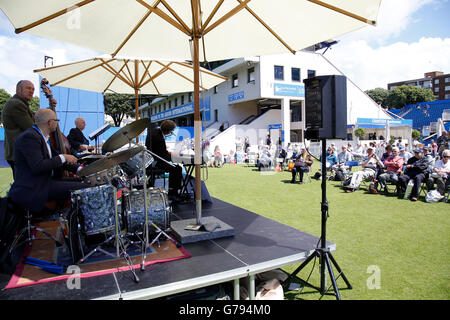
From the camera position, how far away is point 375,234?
497 cm

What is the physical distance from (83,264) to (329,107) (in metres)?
3.17

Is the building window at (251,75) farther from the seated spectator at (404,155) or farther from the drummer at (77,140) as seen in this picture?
the drummer at (77,140)

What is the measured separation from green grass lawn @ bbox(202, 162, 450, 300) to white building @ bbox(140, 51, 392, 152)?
1625 centimetres

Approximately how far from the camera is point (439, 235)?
4.93m

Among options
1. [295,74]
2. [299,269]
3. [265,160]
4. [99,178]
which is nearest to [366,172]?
[265,160]

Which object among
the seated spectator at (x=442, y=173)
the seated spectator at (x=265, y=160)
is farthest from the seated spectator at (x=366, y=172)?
the seated spectator at (x=265, y=160)

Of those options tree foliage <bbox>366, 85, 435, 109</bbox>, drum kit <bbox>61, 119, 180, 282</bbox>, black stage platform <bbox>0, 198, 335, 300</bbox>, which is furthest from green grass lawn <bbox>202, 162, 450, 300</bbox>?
tree foliage <bbox>366, 85, 435, 109</bbox>

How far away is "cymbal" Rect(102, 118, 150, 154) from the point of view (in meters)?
3.12

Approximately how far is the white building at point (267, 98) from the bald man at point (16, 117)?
20729mm

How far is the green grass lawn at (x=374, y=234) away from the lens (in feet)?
10.6

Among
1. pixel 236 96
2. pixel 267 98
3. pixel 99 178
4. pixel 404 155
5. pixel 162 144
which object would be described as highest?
pixel 236 96

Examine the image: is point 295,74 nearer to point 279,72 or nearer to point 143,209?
point 279,72

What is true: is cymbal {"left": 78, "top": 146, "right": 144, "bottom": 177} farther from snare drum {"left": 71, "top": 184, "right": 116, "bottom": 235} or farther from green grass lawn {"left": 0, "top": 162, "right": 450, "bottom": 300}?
green grass lawn {"left": 0, "top": 162, "right": 450, "bottom": 300}
